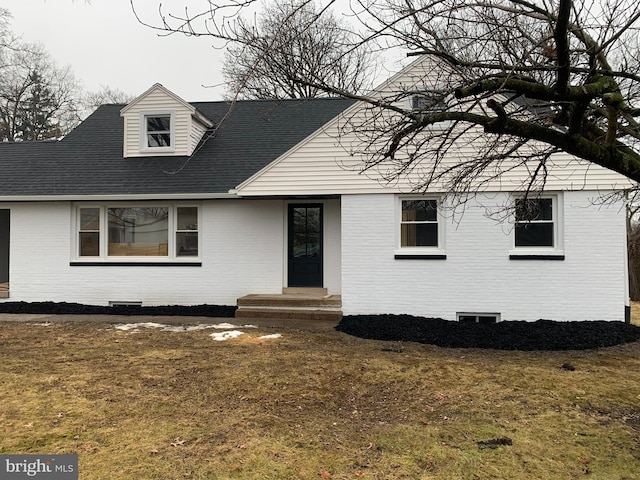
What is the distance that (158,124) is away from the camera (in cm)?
1401

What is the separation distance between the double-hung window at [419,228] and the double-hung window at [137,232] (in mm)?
5285

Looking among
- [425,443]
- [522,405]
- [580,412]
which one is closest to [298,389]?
[425,443]

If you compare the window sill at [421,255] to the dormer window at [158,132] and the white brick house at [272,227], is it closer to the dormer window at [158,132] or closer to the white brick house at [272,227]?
the white brick house at [272,227]

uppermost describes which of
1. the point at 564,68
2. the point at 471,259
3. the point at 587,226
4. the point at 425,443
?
the point at 564,68

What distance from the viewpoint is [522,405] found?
17.8 ft

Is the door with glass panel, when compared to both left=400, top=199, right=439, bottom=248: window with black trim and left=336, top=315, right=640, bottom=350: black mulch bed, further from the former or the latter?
left=400, top=199, right=439, bottom=248: window with black trim

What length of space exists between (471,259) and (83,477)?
28.5 feet

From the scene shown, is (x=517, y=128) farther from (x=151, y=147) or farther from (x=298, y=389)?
(x=151, y=147)

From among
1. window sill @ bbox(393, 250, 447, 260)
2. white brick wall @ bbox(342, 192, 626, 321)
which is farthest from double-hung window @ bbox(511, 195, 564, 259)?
window sill @ bbox(393, 250, 447, 260)

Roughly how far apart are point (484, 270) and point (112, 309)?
29.3ft

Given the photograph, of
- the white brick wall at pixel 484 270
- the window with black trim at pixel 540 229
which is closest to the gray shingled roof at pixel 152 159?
the white brick wall at pixel 484 270

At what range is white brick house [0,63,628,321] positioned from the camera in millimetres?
10336

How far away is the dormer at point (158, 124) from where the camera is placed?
44.5 ft

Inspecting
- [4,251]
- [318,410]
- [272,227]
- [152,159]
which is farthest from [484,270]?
[4,251]
